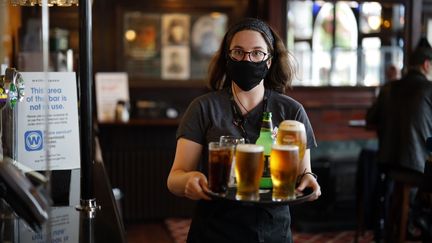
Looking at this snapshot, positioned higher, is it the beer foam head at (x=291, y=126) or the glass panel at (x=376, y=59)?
the glass panel at (x=376, y=59)

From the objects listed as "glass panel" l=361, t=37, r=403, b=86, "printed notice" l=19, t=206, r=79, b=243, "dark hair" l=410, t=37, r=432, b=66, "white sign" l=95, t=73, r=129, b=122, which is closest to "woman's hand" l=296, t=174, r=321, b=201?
"printed notice" l=19, t=206, r=79, b=243

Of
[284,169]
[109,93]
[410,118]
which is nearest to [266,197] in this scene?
[284,169]

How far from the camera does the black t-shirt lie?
6.40ft

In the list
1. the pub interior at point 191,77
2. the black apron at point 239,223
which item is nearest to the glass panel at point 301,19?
the pub interior at point 191,77

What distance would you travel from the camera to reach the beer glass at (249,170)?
170 cm

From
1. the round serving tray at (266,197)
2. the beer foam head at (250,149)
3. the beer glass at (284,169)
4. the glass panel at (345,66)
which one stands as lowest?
the round serving tray at (266,197)

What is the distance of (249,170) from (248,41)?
0.49 metres

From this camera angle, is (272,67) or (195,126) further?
(272,67)

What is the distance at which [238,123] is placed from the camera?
80.4 inches

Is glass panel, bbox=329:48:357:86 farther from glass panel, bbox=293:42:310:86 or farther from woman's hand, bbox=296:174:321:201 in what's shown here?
woman's hand, bbox=296:174:321:201

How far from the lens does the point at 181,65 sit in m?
7.41

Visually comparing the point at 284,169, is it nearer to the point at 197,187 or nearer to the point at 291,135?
the point at 291,135

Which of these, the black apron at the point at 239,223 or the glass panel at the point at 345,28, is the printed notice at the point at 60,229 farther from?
the glass panel at the point at 345,28

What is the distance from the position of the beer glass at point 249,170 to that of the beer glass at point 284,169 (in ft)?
0.15
